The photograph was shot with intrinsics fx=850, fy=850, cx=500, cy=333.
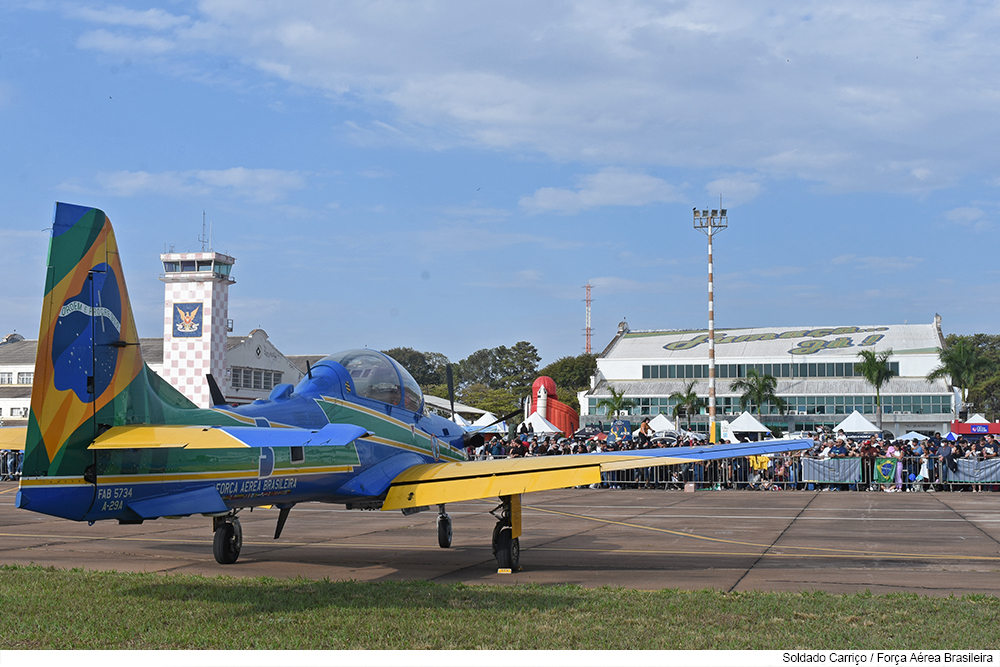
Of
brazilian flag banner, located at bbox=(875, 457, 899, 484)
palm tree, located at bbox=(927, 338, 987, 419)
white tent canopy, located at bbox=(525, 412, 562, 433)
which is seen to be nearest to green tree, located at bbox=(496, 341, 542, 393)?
palm tree, located at bbox=(927, 338, 987, 419)

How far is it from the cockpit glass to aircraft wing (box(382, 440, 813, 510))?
1.17m

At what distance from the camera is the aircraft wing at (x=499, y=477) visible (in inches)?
395

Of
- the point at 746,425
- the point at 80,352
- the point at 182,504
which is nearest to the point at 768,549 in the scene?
the point at 182,504

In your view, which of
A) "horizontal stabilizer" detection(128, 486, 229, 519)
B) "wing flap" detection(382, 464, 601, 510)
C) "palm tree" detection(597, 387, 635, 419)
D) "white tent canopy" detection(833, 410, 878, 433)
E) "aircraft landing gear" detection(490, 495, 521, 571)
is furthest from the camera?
"palm tree" detection(597, 387, 635, 419)

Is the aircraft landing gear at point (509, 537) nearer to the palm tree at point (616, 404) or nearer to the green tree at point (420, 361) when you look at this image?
the palm tree at point (616, 404)

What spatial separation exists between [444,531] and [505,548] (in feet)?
8.18

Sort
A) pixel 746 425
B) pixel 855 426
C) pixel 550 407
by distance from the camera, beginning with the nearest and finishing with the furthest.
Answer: pixel 746 425, pixel 855 426, pixel 550 407

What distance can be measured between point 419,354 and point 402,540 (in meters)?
105

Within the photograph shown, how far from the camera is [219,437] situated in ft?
24.5

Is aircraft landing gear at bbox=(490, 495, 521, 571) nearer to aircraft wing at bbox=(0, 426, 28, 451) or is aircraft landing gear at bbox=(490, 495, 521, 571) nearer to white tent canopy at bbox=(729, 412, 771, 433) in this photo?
aircraft wing at bbox=(0, 426, 28, 451)

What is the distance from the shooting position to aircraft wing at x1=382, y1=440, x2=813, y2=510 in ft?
32.9

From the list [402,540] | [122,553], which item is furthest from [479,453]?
[122,553]

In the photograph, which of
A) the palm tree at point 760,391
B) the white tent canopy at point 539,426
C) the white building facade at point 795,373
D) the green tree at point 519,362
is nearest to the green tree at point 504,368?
the green tree at point 519,362

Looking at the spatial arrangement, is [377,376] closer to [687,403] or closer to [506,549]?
[506,549]
